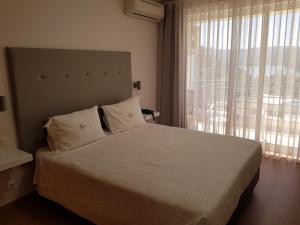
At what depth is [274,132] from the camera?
3.26 meters

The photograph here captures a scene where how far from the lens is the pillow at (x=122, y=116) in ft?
9.28

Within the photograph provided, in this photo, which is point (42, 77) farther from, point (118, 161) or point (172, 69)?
point (172, 69)

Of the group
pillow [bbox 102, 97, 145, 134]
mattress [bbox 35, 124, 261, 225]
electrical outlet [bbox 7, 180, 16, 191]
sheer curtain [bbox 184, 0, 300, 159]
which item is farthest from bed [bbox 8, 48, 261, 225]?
sheer curtain [bbox 184, 0, 300, 159]

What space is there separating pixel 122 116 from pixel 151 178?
1309 millimetres

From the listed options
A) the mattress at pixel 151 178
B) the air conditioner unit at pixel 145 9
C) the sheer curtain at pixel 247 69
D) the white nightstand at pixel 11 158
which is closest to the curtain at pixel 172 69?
the sheer curtain at pixel 247 69

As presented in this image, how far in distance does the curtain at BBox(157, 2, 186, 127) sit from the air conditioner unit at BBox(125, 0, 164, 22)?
0.21 m

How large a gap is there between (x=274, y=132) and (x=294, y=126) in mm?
258

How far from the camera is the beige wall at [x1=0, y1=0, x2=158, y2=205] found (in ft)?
6.93

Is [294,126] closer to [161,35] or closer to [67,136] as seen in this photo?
[161,35]

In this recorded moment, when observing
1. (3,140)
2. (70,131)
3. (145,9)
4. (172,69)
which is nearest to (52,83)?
(70,131)

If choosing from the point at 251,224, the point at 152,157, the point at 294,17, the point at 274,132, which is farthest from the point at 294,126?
the point at 152,157

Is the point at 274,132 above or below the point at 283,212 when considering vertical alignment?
above

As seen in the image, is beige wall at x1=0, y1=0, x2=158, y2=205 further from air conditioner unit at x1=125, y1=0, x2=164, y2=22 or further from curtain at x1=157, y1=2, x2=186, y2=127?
curtain at x1=157, y1=2, x2=186, y2=127

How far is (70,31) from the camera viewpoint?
8.49 ft
